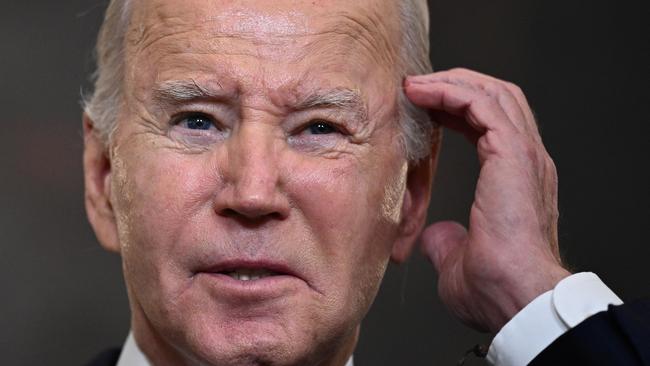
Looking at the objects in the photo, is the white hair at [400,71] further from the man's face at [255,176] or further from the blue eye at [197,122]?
the blue eye at [197,122]

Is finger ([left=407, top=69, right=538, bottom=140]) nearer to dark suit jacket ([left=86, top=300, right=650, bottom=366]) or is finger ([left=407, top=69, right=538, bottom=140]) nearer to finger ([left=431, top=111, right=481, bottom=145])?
finger ([left=431, top=111, right=481, bottom=145])

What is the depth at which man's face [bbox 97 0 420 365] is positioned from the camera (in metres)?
2.69

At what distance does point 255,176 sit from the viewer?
2652 millimetres

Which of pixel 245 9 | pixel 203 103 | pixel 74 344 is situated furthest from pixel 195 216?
pixel 74 344

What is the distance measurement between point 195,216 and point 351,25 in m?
0.58

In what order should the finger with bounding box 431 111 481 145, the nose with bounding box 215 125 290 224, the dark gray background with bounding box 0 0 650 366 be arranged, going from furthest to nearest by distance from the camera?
1. the dark gray background with bounding box 0 0 650 366
2. the finger with bounding box 431 111 481 145
3. the nose with bounding box 215 125 290 224

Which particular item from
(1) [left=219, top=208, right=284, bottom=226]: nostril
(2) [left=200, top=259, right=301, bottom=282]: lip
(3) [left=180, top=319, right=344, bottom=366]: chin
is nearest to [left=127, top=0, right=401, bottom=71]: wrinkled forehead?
(1) [left=219, top=208, right=284, bottom=226]: nostril

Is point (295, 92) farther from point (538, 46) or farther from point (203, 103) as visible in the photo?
point (538, 46)

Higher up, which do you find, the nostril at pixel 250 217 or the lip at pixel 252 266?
the nostril at pixel 250 217

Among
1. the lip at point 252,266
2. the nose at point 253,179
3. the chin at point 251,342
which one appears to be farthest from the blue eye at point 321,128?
the chin at point 251,342

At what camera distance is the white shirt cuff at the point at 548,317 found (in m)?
2.74

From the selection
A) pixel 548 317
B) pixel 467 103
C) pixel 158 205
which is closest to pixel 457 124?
pixel 467 103

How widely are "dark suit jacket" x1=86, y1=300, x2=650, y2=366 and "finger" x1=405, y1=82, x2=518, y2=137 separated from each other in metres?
0.51

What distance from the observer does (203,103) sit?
2.79 meters
